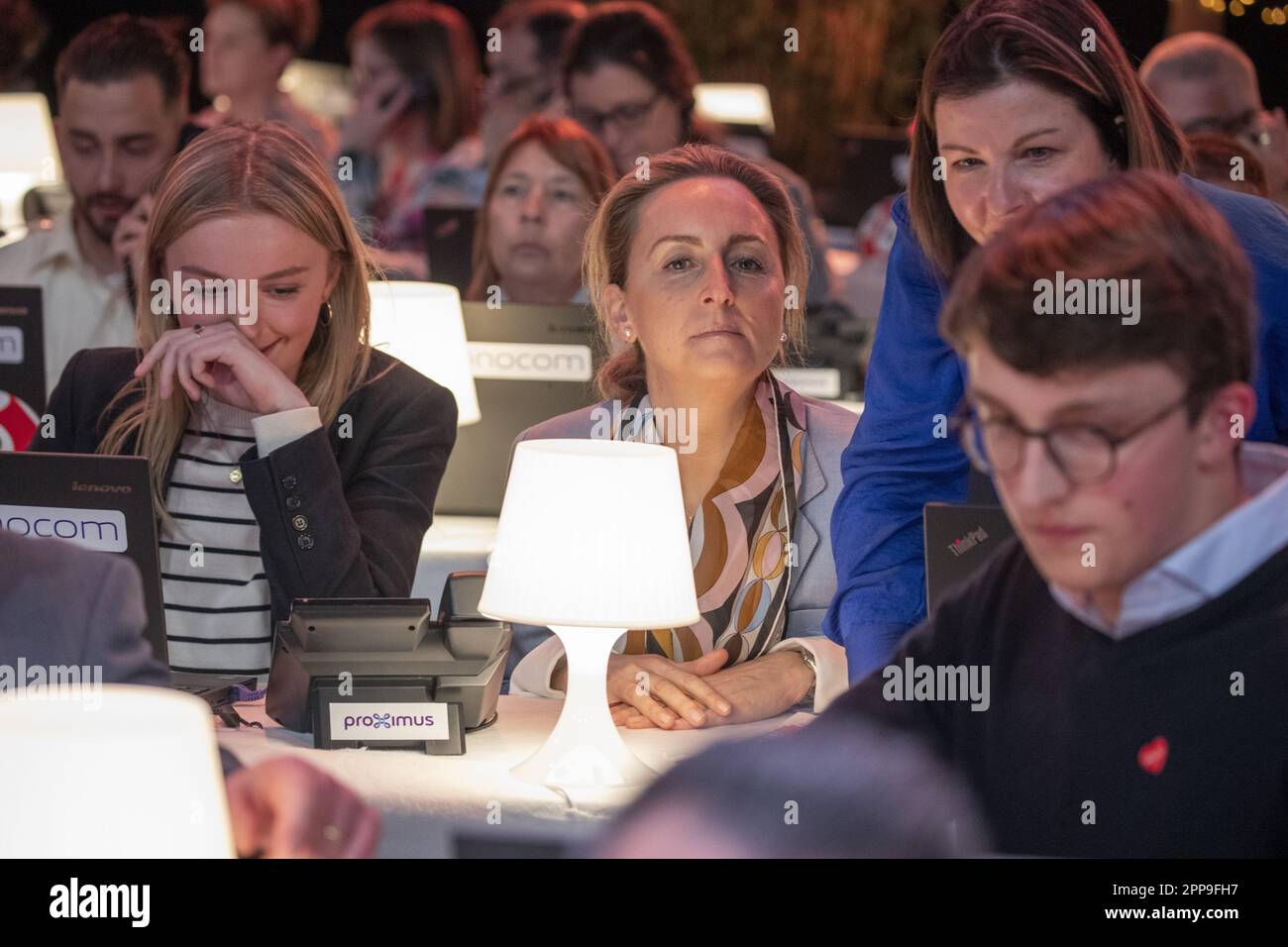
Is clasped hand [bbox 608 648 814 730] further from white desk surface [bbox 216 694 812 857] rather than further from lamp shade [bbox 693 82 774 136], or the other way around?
lamp shade [bbox 693 82 774 136]

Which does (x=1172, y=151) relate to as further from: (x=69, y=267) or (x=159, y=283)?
(x=69, y=267)

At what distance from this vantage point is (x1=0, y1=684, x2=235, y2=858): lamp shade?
1.35 m

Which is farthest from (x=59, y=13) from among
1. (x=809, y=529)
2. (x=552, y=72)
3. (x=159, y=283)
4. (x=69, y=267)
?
(x=809, y=529)

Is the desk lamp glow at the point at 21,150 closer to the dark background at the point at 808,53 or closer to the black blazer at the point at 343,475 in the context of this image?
the dark background at the point at 808,53

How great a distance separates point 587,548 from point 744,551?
528 mm

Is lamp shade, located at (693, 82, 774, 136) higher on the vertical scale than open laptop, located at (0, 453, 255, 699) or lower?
higher

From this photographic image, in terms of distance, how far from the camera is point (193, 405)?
9.02 feet

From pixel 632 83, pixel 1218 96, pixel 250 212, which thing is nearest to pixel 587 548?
pixel 250 212

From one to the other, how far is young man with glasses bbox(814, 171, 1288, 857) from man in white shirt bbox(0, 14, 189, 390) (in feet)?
9.25

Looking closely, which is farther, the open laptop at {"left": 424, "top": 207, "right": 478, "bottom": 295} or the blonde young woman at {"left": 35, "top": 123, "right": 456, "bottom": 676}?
the open laptop at {"left": 424, "top": 207, "right": 478, "bottom": 295}

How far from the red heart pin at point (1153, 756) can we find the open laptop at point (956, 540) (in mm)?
348

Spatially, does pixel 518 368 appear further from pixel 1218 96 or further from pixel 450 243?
pixel 1218 96

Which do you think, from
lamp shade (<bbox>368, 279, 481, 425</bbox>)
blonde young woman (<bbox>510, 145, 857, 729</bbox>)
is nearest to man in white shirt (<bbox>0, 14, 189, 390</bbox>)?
lamp shade (<bbox>368, 279, 481, 425</bbox>)
